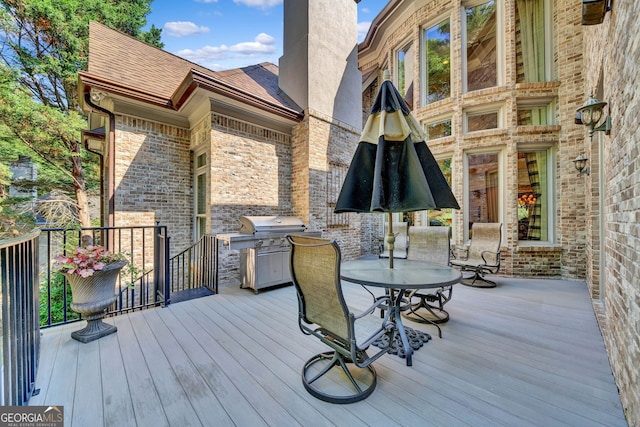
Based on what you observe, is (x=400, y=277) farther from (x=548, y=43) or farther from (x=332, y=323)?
(x=548, y=43)

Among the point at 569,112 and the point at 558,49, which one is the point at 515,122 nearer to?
the point at 569,112

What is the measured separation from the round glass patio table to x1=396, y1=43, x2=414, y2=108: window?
634 cm

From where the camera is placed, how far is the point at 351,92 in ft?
23.6

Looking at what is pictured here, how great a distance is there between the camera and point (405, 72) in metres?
7.39

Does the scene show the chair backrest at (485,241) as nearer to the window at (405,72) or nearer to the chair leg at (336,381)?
the chair leg at (336,381)

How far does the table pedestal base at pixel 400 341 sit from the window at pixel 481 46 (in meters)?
5.88

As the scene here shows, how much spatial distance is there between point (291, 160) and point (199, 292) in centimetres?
351

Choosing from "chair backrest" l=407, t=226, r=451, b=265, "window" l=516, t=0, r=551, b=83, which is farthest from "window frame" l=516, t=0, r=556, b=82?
"chair backrest" l=407, t=226, r=451, b=265

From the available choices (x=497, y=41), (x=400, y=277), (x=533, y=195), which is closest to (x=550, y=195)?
(x=533, y=195)

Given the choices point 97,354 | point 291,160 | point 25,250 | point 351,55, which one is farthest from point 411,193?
point 351,55

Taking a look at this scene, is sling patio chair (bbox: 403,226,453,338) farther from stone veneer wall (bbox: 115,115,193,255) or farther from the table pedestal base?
stone veneer wall (bbox: 115,115,193,255)

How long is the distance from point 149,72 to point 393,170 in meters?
6.30

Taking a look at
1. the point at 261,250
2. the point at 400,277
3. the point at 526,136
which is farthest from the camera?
the point at 526,136

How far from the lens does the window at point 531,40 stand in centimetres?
549
